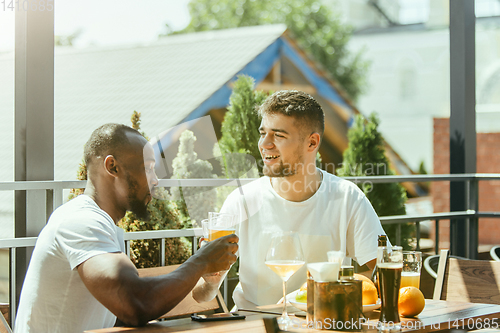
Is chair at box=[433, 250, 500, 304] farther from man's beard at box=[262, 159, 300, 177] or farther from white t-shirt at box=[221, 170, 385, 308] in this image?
man's beard at box=[262, 159, 300, 177]

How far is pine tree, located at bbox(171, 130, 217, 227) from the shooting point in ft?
11.4

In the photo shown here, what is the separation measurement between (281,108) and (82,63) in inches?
260

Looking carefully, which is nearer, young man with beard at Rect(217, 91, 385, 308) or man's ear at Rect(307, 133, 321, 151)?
young man with beard at Rect(217, 91, 385, 308)

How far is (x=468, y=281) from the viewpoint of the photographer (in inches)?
84.2

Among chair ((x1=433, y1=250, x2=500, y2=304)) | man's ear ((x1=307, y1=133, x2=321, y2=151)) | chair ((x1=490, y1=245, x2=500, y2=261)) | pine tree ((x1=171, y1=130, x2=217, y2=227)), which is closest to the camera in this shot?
chair ((x1=433, y1=250, x2=500, y2=304))

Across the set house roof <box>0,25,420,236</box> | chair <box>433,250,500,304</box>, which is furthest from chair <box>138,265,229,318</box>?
house roof <box>0,25,420,236</box>

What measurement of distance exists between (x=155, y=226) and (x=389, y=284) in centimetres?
229

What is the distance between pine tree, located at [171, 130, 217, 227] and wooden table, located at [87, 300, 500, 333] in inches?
71.3

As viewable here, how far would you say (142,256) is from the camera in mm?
3268

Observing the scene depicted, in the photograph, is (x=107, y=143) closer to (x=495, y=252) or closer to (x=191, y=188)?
(x=191, y=188)

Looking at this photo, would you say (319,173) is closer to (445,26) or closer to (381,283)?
(381,283)

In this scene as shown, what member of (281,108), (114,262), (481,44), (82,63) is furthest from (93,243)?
(481,44)

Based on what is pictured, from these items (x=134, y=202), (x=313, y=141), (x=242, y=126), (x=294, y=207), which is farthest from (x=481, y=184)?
(x=134, y=202)

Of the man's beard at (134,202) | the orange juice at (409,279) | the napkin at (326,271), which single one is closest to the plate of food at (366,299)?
the orange juice at (409,279)
